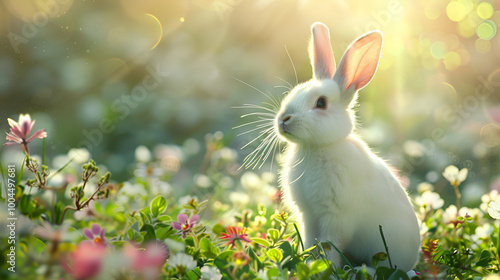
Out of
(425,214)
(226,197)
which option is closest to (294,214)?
(425,214)

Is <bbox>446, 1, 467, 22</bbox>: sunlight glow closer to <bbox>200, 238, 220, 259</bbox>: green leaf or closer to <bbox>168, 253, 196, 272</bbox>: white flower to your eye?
<bbox>200, 238, 220, 259</bbox>: green leaf

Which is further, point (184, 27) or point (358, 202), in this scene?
point (184, 27)

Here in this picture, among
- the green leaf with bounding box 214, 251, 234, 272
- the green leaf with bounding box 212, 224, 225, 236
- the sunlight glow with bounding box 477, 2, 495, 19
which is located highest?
the sunlight glow with bounding box 477, 2, 495, 19

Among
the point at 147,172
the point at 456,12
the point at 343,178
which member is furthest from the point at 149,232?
the point at 456,12

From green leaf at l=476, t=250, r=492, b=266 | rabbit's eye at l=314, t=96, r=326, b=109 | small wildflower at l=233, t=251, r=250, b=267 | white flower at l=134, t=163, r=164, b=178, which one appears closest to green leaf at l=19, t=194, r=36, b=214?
small wildflower at l=233, t=251, r=250, b=267

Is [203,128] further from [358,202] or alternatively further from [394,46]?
[358,202]

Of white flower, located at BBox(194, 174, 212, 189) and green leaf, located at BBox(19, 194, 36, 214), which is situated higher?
green leaf, located at BBox(19, 194, 36, 214)
